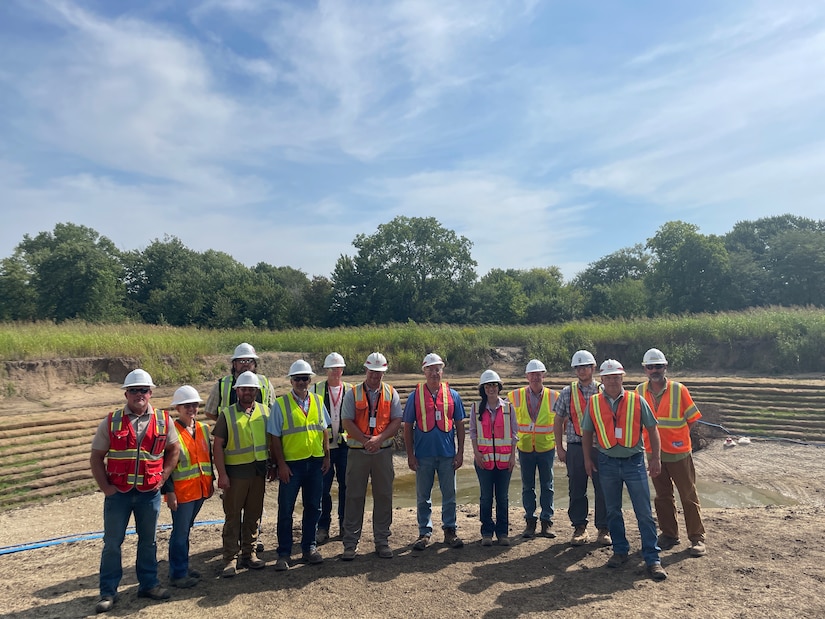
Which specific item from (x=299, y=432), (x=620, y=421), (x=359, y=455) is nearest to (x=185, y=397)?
(x=299, y=432)

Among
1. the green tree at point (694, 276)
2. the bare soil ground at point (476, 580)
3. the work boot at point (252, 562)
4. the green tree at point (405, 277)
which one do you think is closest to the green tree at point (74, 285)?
the green tree at point (405, 277)

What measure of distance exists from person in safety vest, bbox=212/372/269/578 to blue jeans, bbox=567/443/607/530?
10.2 feet

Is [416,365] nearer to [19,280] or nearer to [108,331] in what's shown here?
[108,331]

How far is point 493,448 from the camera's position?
18.2ft

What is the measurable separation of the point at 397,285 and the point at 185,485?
125ft

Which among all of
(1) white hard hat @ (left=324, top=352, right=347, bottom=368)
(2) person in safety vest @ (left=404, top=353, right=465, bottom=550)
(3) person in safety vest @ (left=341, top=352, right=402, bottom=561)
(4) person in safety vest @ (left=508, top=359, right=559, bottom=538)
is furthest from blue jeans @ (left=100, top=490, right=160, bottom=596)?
(4) person in safety vest @ (left=508, top=359, right=559, bottom=538)

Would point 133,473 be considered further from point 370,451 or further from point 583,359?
point 583,359

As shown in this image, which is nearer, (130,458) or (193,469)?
(130,458)

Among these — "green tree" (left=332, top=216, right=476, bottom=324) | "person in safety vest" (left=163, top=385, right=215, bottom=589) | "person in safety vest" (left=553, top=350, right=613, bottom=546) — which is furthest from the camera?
"green tree" (left=332, top=216, right=476, bottom=324)

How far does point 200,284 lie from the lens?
41.8 m

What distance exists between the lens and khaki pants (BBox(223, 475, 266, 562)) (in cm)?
489

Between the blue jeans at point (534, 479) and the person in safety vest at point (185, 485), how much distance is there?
322 centimetres

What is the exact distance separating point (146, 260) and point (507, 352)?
3805 centimetres

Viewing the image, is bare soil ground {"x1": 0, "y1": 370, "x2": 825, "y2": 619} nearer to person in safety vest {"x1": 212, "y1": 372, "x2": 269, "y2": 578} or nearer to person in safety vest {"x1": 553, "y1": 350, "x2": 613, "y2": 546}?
person in safety vest {"x1": 553, "y1": 350, "x2": 613, "y2": 546}
